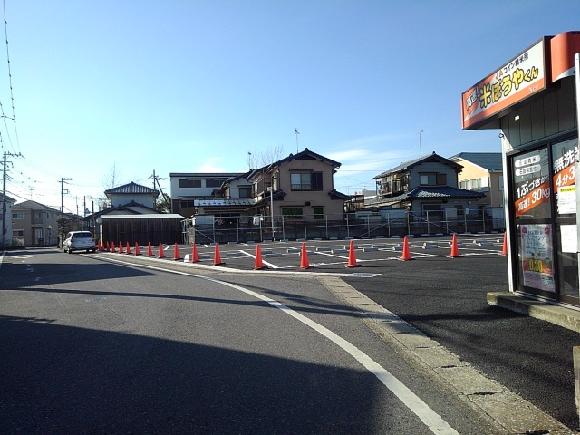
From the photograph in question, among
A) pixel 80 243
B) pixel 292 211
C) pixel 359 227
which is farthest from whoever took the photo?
pixel 292 211

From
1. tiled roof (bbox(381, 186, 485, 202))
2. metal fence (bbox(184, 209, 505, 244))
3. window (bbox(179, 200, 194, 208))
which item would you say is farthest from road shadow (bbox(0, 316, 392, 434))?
window (bbox(179, 200, 194, 208))

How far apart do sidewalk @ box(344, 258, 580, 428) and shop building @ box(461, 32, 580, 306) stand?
80 cm

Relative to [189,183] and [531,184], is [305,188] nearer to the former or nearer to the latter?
[189,183]

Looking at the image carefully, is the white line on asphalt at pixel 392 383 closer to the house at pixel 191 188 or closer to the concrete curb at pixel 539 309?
the concrete curb at pixel 539 309

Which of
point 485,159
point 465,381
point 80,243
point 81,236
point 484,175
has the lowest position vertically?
point 465,381

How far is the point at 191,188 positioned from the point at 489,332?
61311 mm

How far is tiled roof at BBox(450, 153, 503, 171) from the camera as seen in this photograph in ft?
184

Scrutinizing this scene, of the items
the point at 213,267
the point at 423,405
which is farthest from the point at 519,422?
the point at 213,267

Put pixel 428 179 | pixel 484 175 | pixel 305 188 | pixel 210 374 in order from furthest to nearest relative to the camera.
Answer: pixel 484 175
pixel 428 179
pixel 305 188
pixel 210 374

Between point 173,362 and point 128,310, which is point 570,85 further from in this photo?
point 128,310

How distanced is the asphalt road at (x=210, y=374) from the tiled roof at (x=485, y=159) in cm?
5167

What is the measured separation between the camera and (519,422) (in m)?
3.79

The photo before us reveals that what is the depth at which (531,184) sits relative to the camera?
24.4ft

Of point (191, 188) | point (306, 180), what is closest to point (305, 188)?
point (306, 180)
